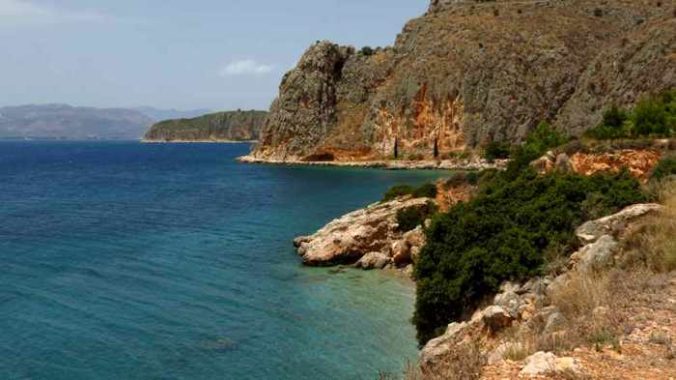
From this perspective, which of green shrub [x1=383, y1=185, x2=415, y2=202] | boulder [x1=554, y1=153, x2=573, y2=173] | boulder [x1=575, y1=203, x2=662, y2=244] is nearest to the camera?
boulder [x1=575, y1=203, x2=662, y2=244]

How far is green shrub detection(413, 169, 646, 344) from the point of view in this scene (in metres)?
17.9

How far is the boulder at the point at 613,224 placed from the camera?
15305 mm

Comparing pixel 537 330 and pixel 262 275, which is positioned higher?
pixel 537 330

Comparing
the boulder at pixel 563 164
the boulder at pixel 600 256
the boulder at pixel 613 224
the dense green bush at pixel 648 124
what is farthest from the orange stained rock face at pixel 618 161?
the boulder at pixel 600 256

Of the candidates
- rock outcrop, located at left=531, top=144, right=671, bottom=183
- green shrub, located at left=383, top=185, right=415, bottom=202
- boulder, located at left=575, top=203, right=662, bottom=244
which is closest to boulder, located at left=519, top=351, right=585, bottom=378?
boulder, located at left=575, top=203, right=662, bottom=244

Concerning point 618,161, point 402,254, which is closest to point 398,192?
point 402,254

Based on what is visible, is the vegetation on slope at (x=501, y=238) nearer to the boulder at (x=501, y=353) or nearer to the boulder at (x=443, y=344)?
the boulder at (x=443, y=344)

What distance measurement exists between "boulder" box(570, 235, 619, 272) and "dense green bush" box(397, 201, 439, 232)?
607 inches

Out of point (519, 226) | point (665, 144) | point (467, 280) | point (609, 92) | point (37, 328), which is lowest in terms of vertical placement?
point (37, 328)

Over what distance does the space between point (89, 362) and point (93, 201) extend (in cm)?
4124

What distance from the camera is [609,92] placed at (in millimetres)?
76438

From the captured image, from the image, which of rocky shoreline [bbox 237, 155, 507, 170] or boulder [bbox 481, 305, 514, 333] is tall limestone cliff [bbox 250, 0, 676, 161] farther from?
boulder [bbox 481, 305, 514, 333]

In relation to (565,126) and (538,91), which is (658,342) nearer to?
(565,126)

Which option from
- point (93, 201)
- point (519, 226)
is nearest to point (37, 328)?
point (519, 226)
